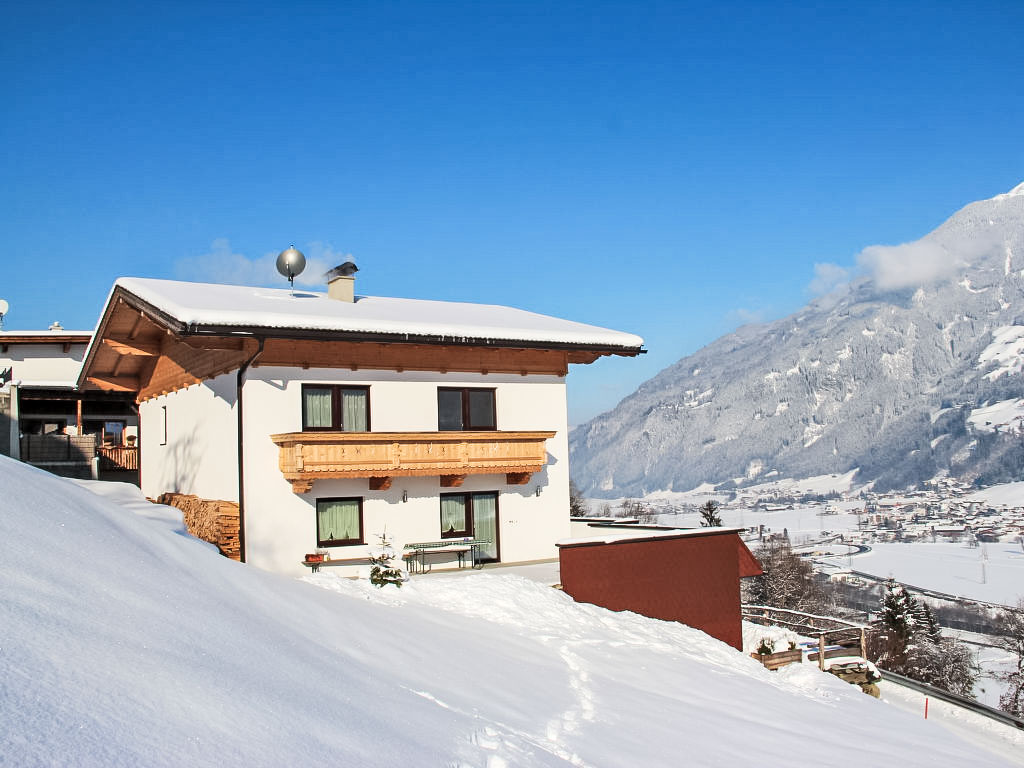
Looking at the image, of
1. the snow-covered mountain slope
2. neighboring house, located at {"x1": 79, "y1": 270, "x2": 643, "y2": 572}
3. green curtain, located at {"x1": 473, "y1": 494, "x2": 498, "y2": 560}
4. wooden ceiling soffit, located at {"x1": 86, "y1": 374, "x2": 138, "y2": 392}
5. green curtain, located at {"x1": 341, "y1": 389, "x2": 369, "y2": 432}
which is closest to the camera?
the snow-covered mountain slope

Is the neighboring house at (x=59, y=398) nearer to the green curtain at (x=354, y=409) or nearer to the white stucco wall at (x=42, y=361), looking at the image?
the white stucco wall at (x=42, y=361)

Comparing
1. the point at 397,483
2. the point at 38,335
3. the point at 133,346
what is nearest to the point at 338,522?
Result: the point at 397,483

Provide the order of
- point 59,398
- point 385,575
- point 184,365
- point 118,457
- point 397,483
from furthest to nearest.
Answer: point 59,398 < point 118,457 < point 184,365 < point 397,483 < point 385,575

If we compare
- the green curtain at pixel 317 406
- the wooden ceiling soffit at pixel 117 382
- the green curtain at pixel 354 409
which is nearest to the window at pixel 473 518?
the green curtain at pixel 354 409

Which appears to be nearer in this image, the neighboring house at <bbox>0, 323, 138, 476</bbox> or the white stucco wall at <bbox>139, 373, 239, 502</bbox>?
the white stucco wall at <bbox>139, 373, 239, 502</bbox>

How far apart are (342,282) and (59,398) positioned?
20.4 metres

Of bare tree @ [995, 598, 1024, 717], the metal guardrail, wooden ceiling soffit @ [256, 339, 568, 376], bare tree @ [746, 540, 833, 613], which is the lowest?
bare tree @ [995, 598, 1024, 717]

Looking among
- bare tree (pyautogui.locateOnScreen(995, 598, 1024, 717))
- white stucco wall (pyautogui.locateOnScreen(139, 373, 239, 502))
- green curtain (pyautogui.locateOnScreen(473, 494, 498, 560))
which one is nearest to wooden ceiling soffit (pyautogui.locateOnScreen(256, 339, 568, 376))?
white stucco wall (pyautogui.locateOnScreen(139, 373, 239, 502))

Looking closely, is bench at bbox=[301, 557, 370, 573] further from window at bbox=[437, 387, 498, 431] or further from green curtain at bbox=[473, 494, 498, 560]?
window at bbox=[437, 387, 498, 431]

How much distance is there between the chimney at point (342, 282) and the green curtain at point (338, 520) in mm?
6261

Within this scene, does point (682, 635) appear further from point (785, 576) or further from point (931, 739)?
point (785, 576)

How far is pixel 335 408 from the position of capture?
65.0 feet

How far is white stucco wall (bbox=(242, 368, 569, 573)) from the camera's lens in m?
18.8

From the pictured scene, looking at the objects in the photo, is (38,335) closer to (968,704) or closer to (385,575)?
(385,575)
